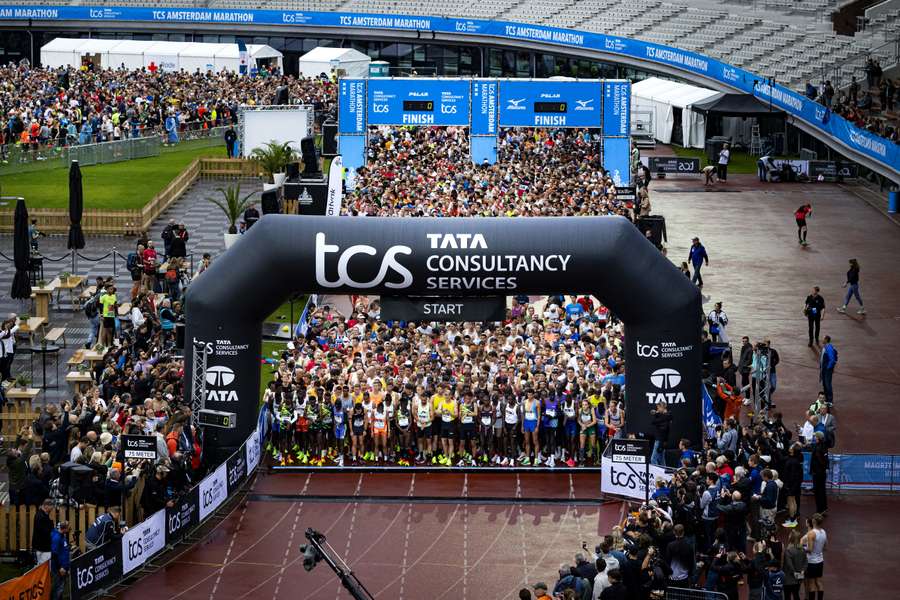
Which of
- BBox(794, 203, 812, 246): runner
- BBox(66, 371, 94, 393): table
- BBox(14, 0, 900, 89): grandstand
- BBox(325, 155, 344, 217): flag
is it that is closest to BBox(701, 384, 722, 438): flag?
BBox(66, 371, 94, 393): table

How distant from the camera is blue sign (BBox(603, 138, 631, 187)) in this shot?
47.8 meters

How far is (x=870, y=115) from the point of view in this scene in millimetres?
52562

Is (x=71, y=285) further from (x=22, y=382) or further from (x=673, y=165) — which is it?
(x=673, y=165)

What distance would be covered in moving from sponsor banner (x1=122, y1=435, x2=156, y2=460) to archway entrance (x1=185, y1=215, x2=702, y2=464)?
3.08 meters

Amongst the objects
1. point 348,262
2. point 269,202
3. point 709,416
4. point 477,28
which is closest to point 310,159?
point 269,202

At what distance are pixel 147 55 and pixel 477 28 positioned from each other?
18.2 m

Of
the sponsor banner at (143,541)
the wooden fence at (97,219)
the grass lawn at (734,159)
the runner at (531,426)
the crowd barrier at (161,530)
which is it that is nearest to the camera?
the crowd barrier at (161,530)

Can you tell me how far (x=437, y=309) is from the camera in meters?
25.2

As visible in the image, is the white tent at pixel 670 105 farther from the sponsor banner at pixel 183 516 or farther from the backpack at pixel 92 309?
the sponsor banner at pixel 183 516

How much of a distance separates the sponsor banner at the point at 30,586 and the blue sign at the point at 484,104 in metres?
30.8

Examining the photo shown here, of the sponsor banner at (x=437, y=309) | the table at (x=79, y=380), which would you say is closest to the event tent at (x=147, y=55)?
the table at (x=79, y=380)

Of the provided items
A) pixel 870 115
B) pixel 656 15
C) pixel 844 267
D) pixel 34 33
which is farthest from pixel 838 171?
pixel 34 33

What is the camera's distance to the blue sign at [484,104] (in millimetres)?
47844

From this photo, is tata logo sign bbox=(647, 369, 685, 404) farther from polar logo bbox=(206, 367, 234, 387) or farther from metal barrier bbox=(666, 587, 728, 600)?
polar logo bbox=(206, 367, 234, 387)
